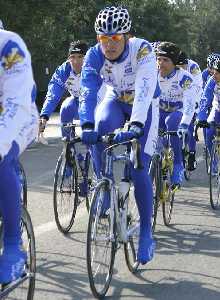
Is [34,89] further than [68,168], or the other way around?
[68,168]

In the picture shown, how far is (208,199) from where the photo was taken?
28.4 ft

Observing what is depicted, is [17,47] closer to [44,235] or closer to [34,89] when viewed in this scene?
[34,89]

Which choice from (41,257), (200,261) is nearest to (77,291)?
(41,257)

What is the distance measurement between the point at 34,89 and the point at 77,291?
75.5 inches

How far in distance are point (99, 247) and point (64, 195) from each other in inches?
86.7

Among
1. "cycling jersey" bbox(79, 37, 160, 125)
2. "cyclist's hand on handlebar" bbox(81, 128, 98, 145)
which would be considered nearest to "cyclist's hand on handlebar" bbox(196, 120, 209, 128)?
"cycling jersey" bbox(79, 37, 160, 125)

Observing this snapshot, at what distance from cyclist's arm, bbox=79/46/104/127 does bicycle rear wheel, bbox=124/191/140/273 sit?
81 cm

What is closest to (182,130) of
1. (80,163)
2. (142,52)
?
(80,163)

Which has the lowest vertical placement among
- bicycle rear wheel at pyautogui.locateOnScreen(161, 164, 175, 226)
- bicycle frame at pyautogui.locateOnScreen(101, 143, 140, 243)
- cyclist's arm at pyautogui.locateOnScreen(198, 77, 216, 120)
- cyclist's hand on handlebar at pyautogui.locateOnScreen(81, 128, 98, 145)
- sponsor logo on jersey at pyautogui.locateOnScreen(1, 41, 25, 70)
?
bicycle rear wheel at pyautogui.locateOnScreen(161, 164, 175, 226)

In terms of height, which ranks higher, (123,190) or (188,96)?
(188,96)

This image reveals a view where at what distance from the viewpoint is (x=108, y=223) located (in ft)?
15.6

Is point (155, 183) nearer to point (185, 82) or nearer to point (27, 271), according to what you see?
point (185, 82)

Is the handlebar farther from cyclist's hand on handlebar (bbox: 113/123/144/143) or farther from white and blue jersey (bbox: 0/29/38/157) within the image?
white and blue jersey (bbox: 0/29/38/157)

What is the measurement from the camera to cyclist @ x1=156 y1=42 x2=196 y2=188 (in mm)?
7301
